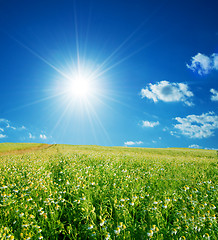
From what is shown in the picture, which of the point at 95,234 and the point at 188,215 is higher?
the point at 188,215

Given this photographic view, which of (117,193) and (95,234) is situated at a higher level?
(117,193)

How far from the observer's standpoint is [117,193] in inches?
212

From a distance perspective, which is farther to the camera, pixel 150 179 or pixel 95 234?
pixel 150 179

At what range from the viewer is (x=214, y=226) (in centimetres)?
374

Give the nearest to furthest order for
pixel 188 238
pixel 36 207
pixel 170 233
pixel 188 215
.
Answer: pixel 188 238, pixel 170 233, pixel 188 215, pixel 36 207

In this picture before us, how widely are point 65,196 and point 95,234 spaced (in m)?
3.01

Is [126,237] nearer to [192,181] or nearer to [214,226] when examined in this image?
[214,226]

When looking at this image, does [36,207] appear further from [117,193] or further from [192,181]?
[192,181]

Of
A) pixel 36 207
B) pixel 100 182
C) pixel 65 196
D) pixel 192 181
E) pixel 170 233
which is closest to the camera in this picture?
pixel 170 233

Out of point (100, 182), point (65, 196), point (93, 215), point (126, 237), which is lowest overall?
point (126, 237)

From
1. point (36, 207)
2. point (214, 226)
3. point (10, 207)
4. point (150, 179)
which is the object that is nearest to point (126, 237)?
point (214, 226)

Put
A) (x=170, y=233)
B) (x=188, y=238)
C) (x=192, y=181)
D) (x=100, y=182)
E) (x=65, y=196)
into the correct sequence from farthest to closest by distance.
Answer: (x=192, y=181) < (x=100, y=182) < (x=65, y=196) < (x=170, y=233) < (x=188, y=238)

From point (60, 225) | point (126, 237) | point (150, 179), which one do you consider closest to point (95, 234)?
point (126, 237)

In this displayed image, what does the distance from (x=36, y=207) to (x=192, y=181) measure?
697 centimetres
